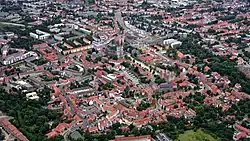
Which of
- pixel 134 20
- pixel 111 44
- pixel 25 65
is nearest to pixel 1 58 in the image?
pixel 25 65

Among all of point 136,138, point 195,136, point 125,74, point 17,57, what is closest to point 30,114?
point 136,138

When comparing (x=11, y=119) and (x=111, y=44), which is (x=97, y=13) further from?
(x=11, y=119)

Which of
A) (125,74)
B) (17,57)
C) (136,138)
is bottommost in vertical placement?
(136,138)

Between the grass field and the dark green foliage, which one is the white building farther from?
the grass field

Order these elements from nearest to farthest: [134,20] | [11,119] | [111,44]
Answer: [11,119]
[111,44]
[134,20]

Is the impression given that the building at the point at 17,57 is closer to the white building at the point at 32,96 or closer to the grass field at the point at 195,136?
the white building at the point at 32,96

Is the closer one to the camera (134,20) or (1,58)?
(1,58)

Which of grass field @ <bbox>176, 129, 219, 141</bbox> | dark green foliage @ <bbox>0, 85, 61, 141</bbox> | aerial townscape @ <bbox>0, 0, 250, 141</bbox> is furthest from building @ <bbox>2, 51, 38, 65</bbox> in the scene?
grass field @ <bbox>176, 129, 219, 141</bbox>

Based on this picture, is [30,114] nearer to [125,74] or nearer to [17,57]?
[125,74]
